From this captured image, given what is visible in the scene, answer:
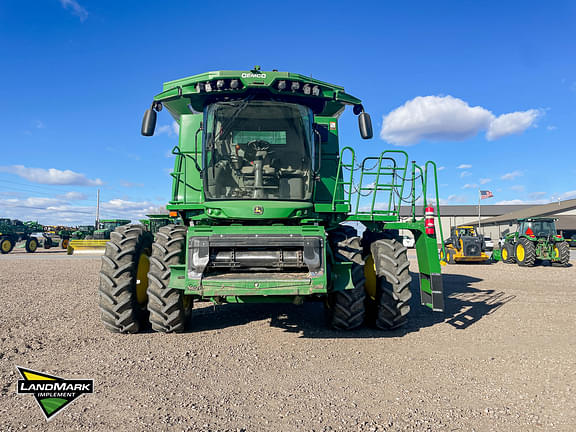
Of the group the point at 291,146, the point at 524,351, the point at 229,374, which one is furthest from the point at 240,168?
the point at 524,351

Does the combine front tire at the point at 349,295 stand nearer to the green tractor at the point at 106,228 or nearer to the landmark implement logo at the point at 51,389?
the landmark implement logo at the point at 51,389

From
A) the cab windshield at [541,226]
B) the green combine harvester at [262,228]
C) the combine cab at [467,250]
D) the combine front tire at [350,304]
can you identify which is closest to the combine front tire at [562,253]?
the cab windshield at [541,226]

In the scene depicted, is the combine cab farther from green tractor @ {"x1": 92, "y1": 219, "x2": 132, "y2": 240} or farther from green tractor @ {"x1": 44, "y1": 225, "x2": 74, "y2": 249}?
green tractor @ {"x1": 44, "y1": 225, "x2": 74, "y2": 249}

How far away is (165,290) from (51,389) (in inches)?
63.1

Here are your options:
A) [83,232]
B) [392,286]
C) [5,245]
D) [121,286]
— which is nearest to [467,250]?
[392,286]

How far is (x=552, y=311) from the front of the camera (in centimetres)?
739

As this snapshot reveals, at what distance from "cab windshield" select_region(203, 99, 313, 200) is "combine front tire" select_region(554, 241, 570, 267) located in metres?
17.3

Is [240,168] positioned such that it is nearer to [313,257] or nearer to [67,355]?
[313,257]

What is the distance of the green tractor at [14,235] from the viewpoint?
29608 millimetres

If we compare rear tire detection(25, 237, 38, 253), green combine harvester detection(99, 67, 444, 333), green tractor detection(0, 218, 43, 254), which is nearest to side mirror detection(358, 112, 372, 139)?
green combine harvester detection(99, 67, 444, 333)

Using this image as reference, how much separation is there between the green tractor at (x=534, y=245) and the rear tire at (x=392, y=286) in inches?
616

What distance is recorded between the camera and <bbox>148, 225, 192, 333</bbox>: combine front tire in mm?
4918

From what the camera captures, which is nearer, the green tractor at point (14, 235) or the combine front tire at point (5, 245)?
the combine front tire at point (5, 245)

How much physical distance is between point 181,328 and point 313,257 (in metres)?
2.09
